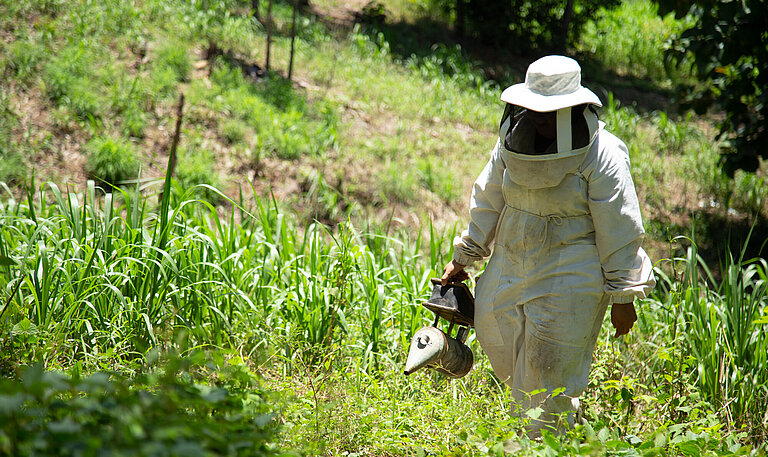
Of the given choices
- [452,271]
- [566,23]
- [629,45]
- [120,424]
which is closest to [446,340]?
[452,271]

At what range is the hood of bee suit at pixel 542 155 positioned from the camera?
219 centimetres

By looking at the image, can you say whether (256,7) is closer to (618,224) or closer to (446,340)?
(446,340)

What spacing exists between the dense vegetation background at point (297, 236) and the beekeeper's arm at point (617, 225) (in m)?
0.53

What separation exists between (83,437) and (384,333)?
234 centimetres

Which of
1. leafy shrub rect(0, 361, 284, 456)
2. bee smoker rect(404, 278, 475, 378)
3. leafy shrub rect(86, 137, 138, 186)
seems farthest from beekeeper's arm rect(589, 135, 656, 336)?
leafy shrub rect(86, 137, 138, 186)

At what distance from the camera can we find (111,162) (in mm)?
5059

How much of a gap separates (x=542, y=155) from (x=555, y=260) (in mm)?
440

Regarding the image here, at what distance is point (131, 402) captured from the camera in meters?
1.17

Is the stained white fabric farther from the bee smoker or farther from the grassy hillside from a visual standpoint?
the grassy hillside

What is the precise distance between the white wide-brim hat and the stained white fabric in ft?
0.62

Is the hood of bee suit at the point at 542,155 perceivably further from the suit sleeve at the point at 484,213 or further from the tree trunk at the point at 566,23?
the tree trunk at the point at 566,23

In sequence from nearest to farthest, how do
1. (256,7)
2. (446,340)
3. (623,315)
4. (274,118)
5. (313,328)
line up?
(623,315) → (446,340) → (313,328) → (274,118) → (256,7)

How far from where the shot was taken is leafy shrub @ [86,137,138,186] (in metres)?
5.02

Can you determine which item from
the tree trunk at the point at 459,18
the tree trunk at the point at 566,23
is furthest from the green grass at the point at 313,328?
the tree trunk at the point at 459,18
